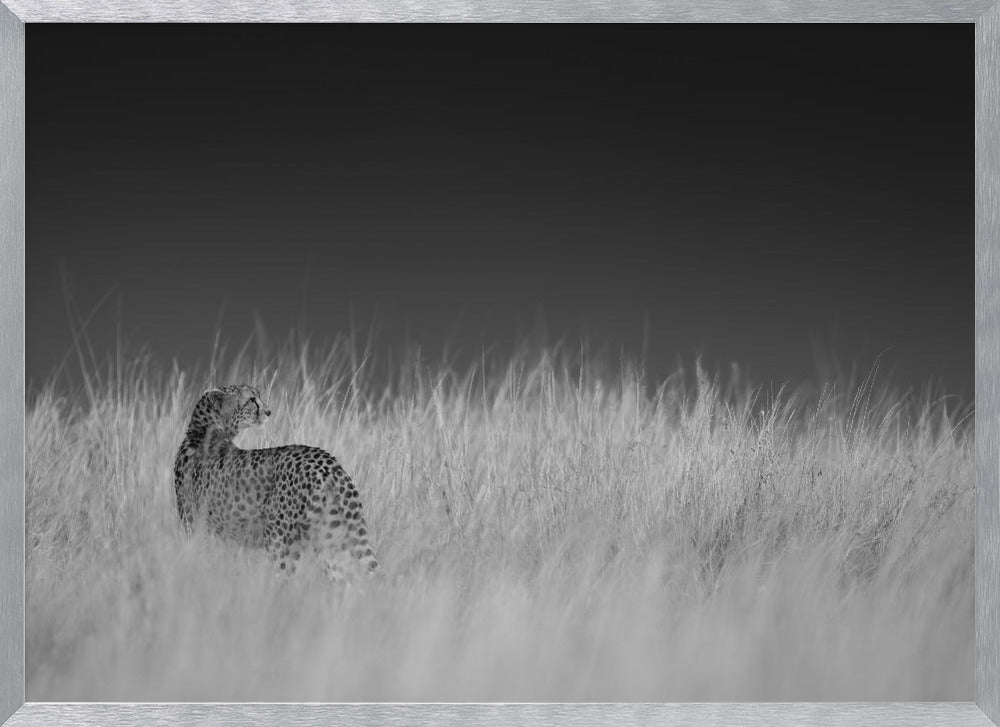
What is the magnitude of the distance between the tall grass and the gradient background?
0.51 ft

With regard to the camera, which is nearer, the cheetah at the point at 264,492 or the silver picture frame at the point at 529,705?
the silver picture frame at the point at 529,705

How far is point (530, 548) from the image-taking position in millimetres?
3473

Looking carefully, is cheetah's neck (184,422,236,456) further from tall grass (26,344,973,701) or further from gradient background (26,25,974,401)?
gradient background (26,25,974,401)

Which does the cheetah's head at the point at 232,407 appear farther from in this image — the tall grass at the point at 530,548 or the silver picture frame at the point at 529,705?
the silver picture frame at the point at 529,705

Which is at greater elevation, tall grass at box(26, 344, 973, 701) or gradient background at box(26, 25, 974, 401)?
gradient background at box(26, 25, 974, 401)

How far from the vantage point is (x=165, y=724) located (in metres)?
3.26

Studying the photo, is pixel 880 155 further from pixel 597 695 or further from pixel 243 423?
pixel 243 423

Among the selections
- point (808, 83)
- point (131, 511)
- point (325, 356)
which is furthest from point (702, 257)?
point (131, 511)

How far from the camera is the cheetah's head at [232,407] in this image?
137 inches

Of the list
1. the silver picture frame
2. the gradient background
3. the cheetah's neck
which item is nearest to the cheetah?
the cheetah's neck

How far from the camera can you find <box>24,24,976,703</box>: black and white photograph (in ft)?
11.3

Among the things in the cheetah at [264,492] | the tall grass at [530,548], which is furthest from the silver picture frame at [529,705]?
the cheetah at [264,492]

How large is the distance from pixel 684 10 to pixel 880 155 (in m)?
0.67

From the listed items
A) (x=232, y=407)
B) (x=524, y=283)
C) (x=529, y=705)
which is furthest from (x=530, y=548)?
(x=232, y=407)
